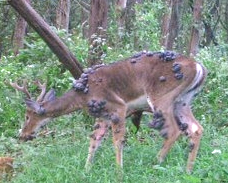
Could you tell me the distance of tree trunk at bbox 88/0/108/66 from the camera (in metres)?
10.8

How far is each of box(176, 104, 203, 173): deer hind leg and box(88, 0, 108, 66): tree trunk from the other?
10.5 feet

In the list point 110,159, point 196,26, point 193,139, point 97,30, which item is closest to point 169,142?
point 193,139

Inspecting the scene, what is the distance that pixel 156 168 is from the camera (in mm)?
6938

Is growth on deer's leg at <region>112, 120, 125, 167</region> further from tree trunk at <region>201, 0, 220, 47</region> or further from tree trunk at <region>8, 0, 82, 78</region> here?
tree trunk at <region>201, 0, 220, 47</region>

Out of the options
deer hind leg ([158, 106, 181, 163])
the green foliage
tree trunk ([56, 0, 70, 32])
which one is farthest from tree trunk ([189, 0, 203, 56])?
deer hind leg ([158, 106, 181, 163])

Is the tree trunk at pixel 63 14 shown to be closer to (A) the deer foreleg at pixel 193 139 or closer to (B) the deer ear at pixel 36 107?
(B) the deer ear at pixel 36 107

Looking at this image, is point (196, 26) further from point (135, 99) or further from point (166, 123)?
point (166, 123)

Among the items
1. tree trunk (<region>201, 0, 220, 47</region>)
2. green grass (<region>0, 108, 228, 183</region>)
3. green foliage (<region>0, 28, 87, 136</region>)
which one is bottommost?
green grass (<region>0, 108, 228, 183</region>)

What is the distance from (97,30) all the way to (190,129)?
3992 mm

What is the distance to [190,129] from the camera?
7656 mm

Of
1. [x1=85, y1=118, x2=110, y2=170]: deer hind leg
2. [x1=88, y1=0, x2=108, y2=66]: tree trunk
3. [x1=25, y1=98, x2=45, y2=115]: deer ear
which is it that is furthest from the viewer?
[x1=88, y1=0, x2=108, y2=66]: tree trunk

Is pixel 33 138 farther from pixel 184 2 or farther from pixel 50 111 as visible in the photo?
pixel 184 2

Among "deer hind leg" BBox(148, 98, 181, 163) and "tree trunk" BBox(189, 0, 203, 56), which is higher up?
"tree trunk" BBox(189, 0, 203, 56)

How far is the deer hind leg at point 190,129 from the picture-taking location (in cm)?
725
